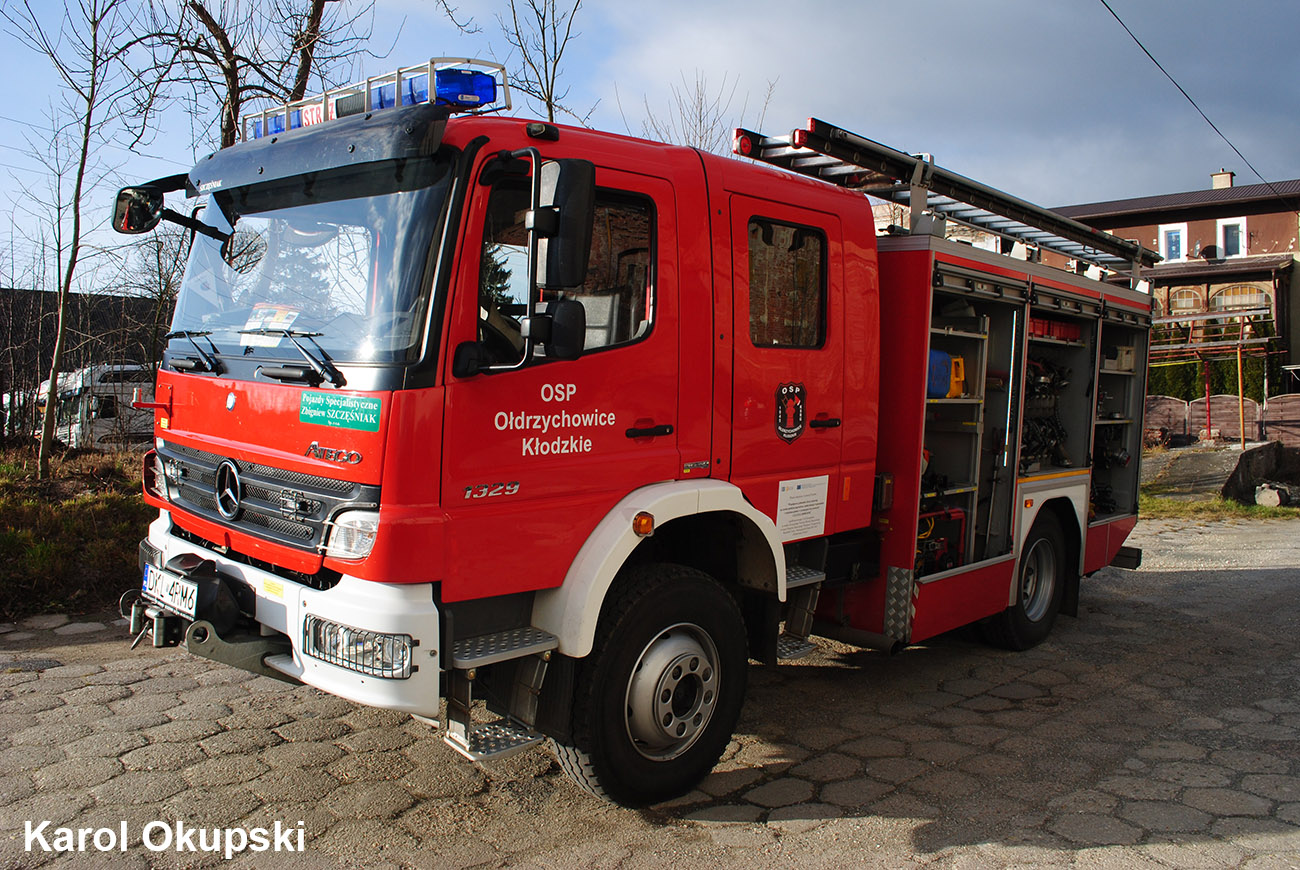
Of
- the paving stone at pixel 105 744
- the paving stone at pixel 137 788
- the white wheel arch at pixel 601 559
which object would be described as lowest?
the paving stone at pixel 137 788

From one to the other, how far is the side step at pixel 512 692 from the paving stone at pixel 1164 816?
2.48m

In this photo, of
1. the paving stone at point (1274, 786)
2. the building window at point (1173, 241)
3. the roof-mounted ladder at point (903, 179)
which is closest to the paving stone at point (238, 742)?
the roof-mounted ladder at point (903, 179)

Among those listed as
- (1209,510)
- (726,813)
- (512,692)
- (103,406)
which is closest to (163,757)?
(512,692)

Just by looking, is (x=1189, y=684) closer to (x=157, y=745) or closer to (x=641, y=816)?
(x=641, y=816)

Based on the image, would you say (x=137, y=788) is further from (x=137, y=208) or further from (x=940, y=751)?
(x=940, y=751)

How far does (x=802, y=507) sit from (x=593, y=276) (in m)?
1.62

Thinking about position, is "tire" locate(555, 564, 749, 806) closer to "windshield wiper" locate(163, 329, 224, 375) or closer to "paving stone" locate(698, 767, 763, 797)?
"paving stone" locate(698, 767, 763, 797)

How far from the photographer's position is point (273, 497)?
338cm

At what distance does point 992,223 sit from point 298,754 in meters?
5.49

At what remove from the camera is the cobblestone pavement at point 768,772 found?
3.41 metres

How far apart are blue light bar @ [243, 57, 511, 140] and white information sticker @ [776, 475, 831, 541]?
2133 mm

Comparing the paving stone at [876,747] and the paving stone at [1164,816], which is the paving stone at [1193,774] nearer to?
the paving stone at [1164,816]

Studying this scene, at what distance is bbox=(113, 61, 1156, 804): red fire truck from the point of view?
308cm

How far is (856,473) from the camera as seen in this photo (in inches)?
188
